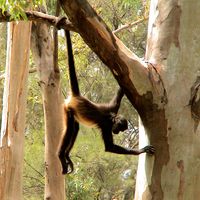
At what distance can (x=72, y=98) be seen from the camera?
3.41m

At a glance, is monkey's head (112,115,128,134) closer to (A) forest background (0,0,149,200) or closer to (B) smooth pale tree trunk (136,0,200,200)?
(B) smooth pale tree trunk (136,0,200,200)

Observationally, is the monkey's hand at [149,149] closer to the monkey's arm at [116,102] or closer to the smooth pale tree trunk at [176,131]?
the smooth pale tree trunk at [176,131]

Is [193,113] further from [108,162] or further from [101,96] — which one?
[101,96]

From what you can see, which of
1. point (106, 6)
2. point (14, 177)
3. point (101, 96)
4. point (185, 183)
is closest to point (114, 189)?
point (101, 96)

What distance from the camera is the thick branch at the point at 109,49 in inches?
77.5

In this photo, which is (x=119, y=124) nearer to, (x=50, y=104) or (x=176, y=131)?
(x=176, y=131)

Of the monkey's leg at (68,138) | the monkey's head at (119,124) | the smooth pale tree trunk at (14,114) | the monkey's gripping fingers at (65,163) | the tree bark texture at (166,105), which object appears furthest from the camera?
the smooth pale tree trunk at (14,114)

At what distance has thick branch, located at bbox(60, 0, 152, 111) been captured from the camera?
1.97 metres

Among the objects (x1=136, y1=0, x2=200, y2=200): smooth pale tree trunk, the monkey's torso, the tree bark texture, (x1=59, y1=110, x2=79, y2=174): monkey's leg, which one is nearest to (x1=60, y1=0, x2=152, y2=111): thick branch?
the tree bark texture

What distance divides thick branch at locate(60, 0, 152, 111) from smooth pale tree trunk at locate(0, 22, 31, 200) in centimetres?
294

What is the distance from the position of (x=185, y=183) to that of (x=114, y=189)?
7.74 m

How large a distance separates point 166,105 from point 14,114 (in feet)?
10.2

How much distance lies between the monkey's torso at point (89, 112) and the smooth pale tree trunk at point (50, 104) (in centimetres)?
176

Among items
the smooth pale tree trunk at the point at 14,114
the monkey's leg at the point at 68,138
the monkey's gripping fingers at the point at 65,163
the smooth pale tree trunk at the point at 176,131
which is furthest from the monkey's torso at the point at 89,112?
the smooth pale tree trunk at the point at 14,114
